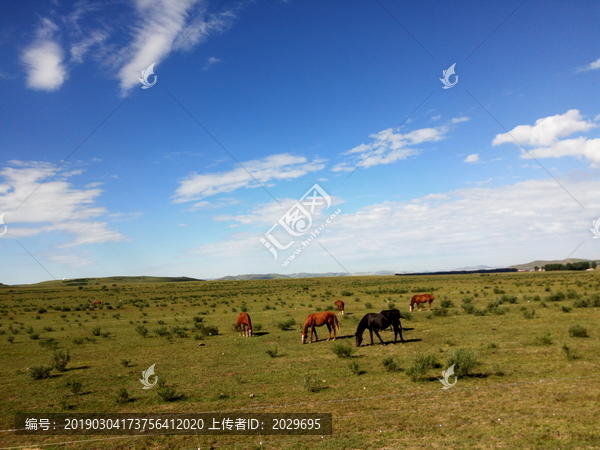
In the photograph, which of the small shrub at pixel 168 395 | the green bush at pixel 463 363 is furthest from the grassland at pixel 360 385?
the green bush at pixel 463 363

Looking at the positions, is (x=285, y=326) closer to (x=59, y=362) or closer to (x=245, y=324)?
(x=245, y=324)

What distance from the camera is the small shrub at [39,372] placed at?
1436cm

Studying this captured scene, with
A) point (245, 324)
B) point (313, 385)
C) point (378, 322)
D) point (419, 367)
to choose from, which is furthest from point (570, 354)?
point (245, 324)

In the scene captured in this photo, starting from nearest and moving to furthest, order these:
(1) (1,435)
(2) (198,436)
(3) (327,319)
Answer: (2) (198,436) < (1) (1,435) < (3) (327,319)

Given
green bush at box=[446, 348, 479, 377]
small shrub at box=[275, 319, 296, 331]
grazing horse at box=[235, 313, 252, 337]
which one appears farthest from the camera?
small shrub at box=[275, 319, 296, 331]

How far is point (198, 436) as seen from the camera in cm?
852

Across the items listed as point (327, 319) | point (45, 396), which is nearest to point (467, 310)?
point (327, 319)

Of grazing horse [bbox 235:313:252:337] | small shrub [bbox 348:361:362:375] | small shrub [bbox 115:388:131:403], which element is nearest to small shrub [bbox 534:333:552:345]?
small shrub [bbox 348:361:362:375]

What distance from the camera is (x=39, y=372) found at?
14.4 metres

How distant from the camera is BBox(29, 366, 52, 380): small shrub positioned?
14359mm

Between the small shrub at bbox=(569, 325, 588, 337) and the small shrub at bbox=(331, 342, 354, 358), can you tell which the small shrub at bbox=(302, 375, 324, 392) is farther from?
the small shrub at bbox=(569, 325, 588, 337)

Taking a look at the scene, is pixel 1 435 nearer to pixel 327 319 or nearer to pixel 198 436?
pixel 198 436

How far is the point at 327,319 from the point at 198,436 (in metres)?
11.4

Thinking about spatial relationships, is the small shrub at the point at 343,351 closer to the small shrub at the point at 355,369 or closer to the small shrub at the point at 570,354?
the small shrub at the point at 355,369
